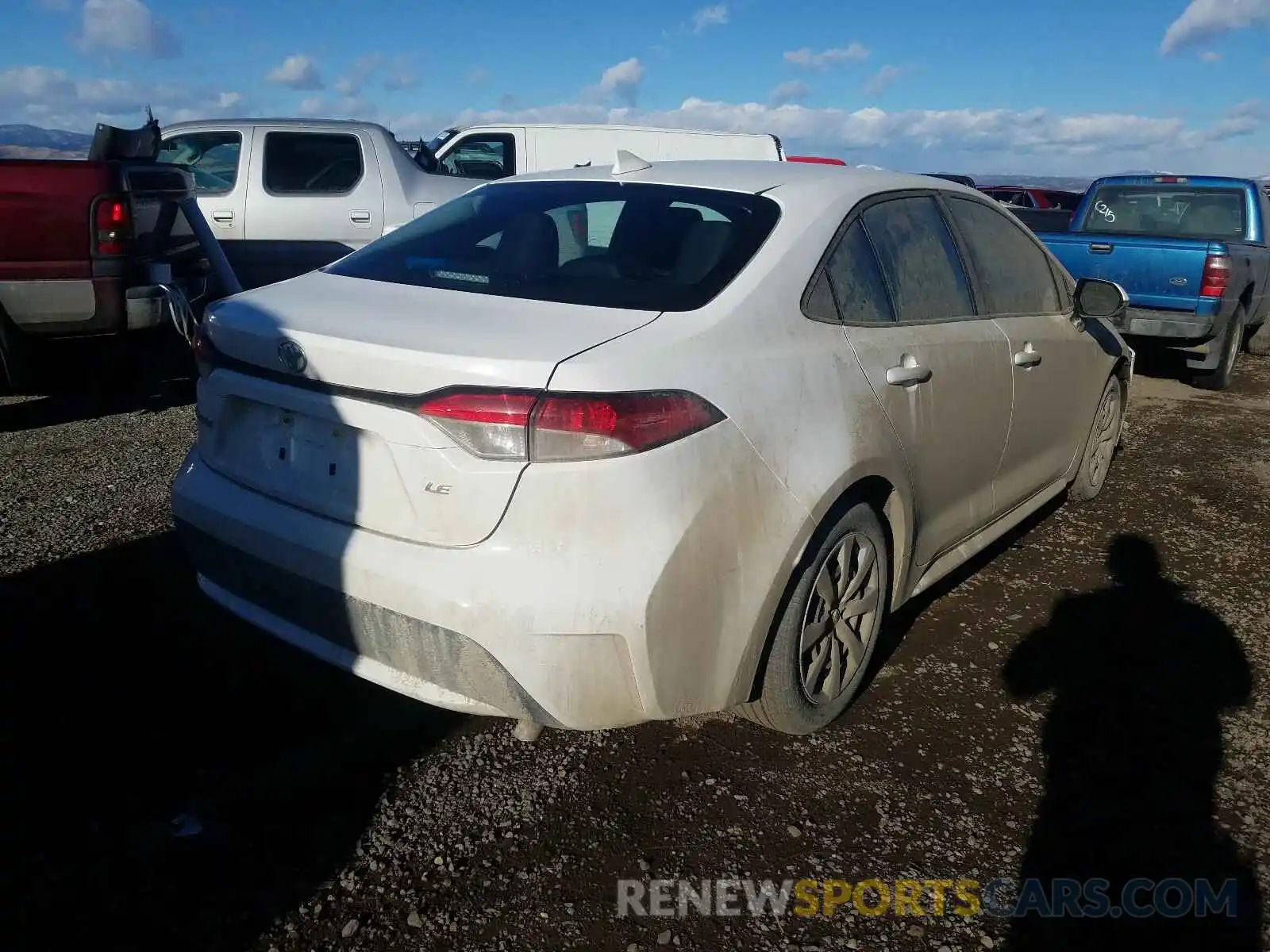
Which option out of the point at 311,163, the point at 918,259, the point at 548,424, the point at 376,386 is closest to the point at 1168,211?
the point at 918,259

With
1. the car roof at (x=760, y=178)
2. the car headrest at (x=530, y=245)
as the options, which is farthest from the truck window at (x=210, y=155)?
the car headrest at (x=530, y=245)

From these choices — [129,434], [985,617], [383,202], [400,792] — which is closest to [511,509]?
[400,792]

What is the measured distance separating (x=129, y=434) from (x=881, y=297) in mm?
4694

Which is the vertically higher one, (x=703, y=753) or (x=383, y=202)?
(x=383, y=202)

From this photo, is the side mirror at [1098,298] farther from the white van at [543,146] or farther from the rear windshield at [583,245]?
the white van at [543,146]

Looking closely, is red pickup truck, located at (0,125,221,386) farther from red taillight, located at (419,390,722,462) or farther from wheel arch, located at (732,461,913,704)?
wheel arch, located at (732,461,913,704)

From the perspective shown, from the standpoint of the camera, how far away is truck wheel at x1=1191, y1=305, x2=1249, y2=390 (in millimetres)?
Result: 8570

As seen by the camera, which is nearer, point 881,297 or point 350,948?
Result: point 350,948

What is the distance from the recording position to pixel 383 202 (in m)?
8.81

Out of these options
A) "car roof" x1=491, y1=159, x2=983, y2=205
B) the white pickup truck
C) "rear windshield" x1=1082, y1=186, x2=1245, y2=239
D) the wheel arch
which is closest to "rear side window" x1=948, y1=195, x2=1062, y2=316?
"car roof" x1=491, y1=159, x2=983, y2=205

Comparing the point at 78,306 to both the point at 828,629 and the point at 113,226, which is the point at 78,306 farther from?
the point at 828,629

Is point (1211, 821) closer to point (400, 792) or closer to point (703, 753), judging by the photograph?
point (703, 753)

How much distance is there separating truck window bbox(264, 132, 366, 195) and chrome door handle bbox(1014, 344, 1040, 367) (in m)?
6.72

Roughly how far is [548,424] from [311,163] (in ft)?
25.1
